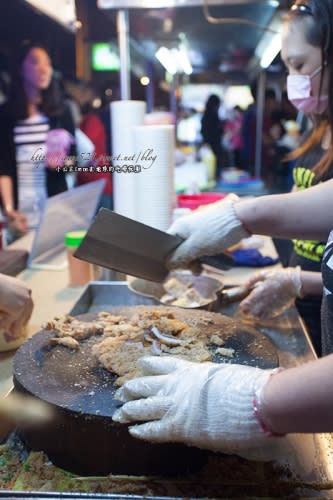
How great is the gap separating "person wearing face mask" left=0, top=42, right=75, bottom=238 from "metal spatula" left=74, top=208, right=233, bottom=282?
39 cm

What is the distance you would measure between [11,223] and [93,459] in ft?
5.72

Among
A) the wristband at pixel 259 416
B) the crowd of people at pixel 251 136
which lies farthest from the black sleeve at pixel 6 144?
the crowd of people at pixel 251 136

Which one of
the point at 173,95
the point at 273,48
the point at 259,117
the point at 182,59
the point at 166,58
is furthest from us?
the point at 259,117

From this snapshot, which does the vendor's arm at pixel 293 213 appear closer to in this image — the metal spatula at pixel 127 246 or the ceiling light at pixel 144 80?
the metal spatula at pixel 127 246

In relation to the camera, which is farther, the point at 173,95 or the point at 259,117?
the point at 259,117

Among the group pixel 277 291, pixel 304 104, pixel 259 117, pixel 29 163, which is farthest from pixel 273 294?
pixel 259 117

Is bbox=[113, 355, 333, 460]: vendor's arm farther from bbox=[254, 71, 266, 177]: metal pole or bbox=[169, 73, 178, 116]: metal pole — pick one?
bbox=[254, 71, 266, 177]: metal pole

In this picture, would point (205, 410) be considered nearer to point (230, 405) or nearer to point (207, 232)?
point (230, 405)

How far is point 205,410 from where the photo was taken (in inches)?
26.9

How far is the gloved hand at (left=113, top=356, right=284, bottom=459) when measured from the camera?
0.66 m

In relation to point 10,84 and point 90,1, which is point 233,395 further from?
point 10,84

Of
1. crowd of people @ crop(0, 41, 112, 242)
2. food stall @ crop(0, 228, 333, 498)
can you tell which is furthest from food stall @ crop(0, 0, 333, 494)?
crowd of people @ crop(0, 41, 112, 242)

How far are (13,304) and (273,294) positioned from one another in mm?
715

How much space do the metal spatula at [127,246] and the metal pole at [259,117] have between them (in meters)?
2.99
